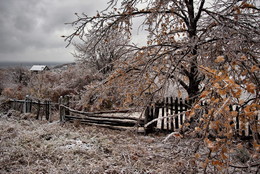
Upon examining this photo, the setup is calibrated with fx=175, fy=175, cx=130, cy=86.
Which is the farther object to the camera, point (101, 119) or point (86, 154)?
point (101, 119)

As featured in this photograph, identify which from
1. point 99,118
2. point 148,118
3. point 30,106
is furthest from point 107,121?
point 30,106

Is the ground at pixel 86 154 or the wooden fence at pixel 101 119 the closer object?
the ground at pixel 86 154

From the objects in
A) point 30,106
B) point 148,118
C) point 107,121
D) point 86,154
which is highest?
point 30,106

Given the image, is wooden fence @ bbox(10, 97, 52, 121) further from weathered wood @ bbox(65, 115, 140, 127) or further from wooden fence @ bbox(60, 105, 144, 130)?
weathered wood @ bbox(65, 115, 140, 127)

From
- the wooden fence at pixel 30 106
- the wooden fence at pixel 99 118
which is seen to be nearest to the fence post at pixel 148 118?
the wooden fence at pixel 99 118

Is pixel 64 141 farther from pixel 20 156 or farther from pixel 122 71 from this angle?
pixel 122 71

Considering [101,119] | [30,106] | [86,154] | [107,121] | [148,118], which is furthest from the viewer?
[30,106]

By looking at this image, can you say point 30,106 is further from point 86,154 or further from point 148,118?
point 148,118

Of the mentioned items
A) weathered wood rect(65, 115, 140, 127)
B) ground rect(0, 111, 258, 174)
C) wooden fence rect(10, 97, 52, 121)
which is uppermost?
wooden fence rect(10, 97, 52, 121)

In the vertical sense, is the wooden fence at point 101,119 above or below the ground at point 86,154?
above

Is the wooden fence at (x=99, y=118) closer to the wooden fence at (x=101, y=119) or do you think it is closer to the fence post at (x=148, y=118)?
the wooden fence at (x=101, y=119)

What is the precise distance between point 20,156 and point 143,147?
315 centimetres

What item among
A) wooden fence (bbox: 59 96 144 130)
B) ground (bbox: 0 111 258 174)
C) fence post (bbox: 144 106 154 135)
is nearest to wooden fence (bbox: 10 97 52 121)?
wooden fence (bbox: 59 96 144 130)

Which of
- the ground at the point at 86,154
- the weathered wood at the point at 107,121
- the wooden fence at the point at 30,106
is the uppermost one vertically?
the wooden fence at the point at 30,106
